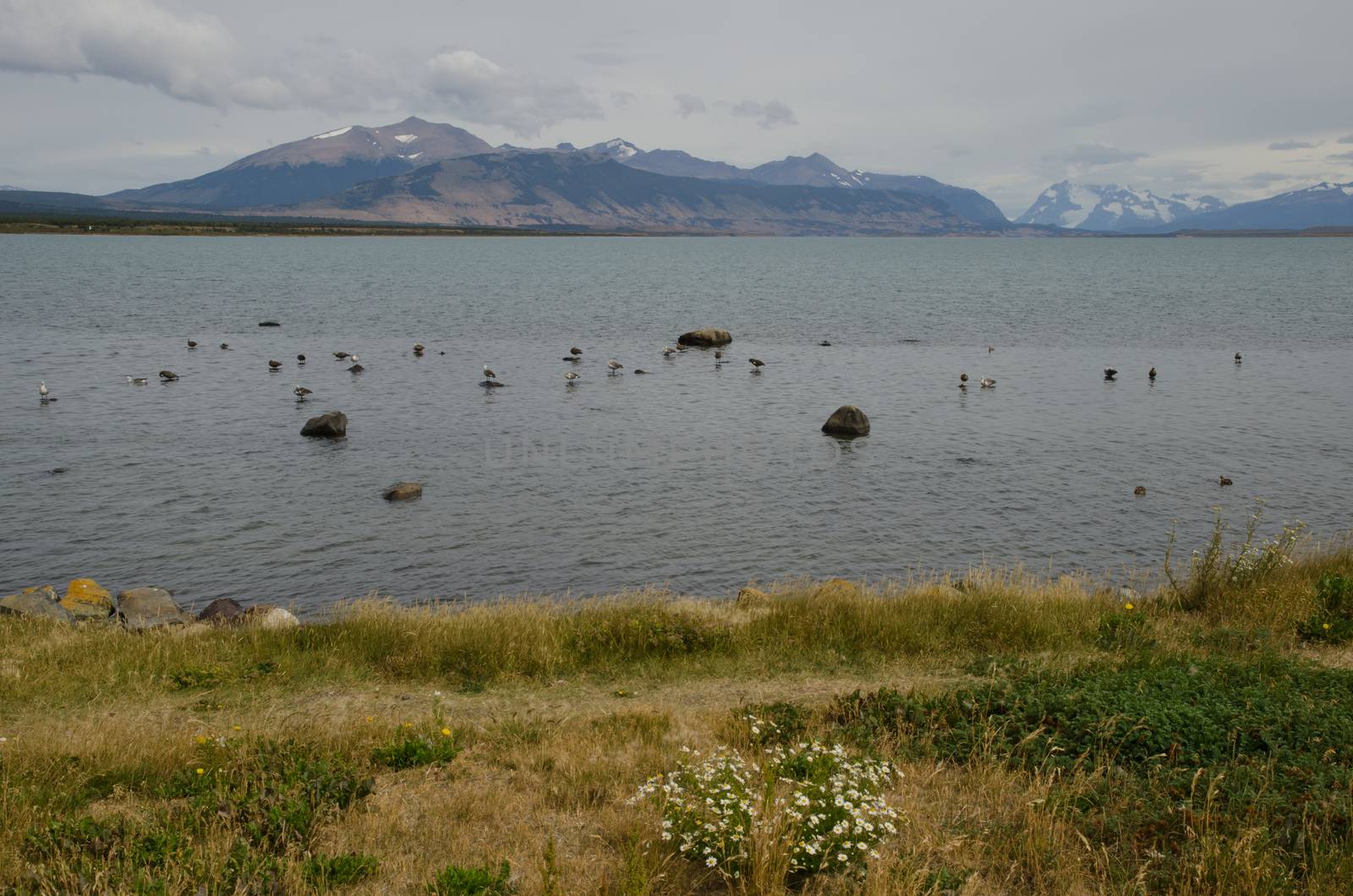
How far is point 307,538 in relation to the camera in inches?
1049

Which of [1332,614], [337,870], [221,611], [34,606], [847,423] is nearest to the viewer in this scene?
[337,870]

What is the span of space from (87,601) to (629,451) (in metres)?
20.4

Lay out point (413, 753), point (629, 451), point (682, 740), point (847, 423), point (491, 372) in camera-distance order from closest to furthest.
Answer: point (413, 753) < point (682, 740) < point (629, 451) < point (847, 423) < point (491, 372)

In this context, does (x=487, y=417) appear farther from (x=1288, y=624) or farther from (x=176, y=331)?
(x=176, y=331)

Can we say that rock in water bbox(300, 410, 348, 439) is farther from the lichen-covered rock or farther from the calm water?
the lichen-covered rock

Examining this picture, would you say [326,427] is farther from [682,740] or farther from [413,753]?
[682,740]

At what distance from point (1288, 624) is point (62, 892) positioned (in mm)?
16993

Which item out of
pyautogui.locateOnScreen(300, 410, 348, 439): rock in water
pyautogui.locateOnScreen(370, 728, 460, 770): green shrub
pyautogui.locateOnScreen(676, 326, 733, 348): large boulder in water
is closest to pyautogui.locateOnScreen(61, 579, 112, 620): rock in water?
pyautogui.locateOnScreen(370, 728, 460, 770): green shrub

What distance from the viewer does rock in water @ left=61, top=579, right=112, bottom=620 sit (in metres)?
20.0

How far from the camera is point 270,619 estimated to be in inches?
710

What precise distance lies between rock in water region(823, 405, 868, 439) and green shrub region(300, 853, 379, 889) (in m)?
33.0

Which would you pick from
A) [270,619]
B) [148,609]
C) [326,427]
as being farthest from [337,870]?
[326,427]

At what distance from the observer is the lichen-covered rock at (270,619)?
17.0 metres

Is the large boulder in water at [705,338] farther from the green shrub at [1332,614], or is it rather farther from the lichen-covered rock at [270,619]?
the green shrub at [1332,614]
